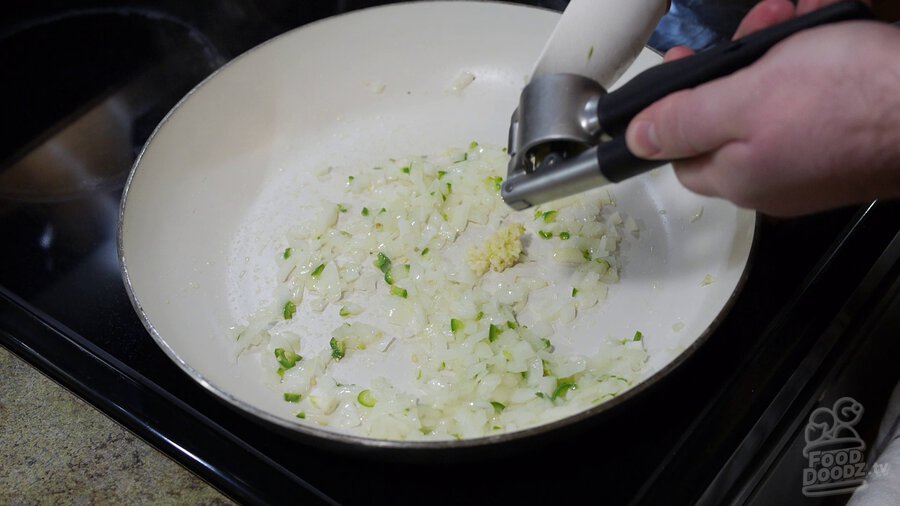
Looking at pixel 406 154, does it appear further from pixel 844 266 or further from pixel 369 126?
pixel 844 266

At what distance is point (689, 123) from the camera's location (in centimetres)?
65

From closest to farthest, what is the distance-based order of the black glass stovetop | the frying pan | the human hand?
1. the human hand
2. the black glass stovetop
3. the frying pan

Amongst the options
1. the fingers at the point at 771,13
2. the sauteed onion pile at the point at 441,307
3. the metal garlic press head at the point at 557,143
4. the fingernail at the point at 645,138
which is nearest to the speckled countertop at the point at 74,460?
the sauteed onion pile at the point at 441,307

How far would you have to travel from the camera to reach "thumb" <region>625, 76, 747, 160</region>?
63cm

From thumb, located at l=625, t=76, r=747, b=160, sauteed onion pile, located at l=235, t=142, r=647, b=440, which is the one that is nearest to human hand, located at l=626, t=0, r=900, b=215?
thumb, located at l=625, t=76, r=747, b=160

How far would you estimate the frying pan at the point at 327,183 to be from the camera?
954 mm

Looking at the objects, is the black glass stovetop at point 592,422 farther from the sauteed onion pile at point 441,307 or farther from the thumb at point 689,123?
the thumb at point 689,123

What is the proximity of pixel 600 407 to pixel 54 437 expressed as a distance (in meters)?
0.75

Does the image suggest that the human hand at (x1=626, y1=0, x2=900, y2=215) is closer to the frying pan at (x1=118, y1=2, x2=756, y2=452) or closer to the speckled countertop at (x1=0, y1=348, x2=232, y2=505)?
the frying pan at (x1=118, y1=2, x2=756, y2=452)

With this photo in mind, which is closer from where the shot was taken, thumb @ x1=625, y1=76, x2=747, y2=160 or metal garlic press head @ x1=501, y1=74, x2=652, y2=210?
thumb @ x1=625, y1=76, x2=747, y2=160

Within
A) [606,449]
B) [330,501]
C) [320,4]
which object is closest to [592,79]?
[606,449]

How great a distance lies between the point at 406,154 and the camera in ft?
4.13

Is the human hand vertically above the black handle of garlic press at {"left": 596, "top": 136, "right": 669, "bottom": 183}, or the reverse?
the human hand

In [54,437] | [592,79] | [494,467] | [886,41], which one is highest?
[886,41]
